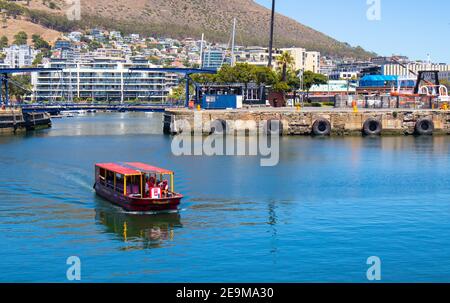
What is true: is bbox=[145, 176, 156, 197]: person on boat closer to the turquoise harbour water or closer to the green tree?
the turquoise harbour water

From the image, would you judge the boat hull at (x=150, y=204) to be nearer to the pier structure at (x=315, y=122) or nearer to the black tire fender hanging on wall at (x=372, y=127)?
the pier structure at (x=315, y=122)

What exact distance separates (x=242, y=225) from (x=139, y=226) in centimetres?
541

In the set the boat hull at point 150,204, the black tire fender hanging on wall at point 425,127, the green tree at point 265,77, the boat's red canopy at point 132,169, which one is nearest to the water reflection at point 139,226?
the boat hull at point 150,204

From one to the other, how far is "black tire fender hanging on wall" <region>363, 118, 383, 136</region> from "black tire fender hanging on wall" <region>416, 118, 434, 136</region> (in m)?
5.03

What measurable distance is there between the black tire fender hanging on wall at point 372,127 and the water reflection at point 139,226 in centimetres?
6209

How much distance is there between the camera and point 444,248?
36219mm

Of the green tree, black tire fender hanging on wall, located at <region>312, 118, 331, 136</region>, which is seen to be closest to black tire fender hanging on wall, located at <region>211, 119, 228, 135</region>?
black tire fender hanging on wall, located at <region>312, 118, 331, 136</region>

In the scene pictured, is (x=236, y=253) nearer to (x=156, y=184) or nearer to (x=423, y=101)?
(x=156, y=184)

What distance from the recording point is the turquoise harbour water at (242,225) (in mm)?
32812

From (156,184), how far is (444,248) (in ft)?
55.4

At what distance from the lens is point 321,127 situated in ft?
338

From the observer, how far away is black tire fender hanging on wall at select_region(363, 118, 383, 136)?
103m
